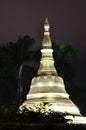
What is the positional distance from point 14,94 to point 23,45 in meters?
5.38

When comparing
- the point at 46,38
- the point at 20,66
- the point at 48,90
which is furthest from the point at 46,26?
the point at 20,66

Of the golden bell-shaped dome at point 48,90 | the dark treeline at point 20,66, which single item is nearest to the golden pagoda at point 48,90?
the golden bell-shaped dome at point 48,90

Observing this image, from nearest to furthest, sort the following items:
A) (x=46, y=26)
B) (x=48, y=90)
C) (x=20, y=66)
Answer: (x=48, y=90), (x=46, y=26), (x=20, y=66)

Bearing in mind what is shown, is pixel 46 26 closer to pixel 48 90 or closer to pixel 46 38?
pixel 46 38

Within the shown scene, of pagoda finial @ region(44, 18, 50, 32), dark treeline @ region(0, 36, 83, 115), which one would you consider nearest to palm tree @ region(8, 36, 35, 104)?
dark treeline @ region(0, 36, 83, 115)

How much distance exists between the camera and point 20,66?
57562 mm

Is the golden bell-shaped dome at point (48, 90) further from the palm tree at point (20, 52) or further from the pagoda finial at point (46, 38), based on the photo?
the palm tree at point (20, 52)

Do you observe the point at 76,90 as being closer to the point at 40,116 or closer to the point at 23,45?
the point at 23,45

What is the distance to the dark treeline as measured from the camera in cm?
5712

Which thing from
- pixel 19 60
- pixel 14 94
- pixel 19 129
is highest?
pixel 19 60

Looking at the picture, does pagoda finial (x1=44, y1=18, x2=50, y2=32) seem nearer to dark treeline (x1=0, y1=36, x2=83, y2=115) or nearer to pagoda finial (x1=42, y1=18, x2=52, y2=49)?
pagoda finial (x1=42, y1=18, x2=52, y2=49)

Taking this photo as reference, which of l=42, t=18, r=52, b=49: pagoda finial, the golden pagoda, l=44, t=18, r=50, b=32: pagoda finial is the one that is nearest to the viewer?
the golden pagoda

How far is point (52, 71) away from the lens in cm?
4194

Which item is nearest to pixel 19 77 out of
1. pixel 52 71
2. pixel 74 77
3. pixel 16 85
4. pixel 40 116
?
pixel 16 85
